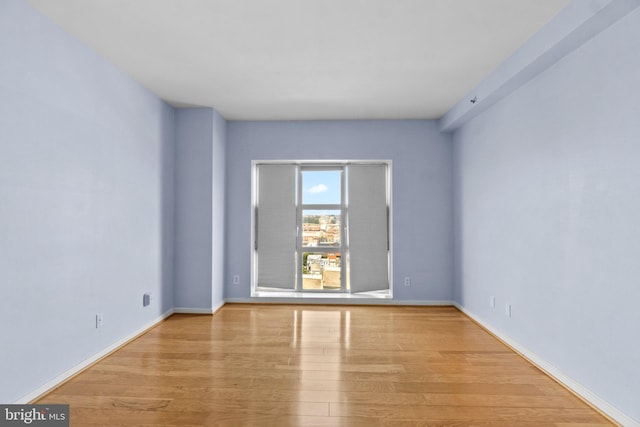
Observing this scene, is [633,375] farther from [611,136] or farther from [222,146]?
[222,146]

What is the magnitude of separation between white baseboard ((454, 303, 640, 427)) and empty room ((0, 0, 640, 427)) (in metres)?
0.01

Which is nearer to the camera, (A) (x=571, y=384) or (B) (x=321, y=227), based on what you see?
(A) (x=571, y=384)

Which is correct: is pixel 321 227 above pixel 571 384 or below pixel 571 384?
above

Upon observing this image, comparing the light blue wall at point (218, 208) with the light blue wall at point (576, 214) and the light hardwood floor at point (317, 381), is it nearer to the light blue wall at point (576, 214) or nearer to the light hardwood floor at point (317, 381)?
the light hardwood floor at point (317, 381)

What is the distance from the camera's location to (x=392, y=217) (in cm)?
→ 493

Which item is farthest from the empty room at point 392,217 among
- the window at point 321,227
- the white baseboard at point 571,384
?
the window at point 321,227

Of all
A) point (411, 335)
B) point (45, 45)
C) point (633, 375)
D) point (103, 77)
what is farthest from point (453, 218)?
point (45, 45)

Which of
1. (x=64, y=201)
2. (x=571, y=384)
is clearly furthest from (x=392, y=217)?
(x=64, y=201)

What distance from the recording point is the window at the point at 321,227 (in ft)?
16.8

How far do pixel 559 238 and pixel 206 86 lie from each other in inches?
143

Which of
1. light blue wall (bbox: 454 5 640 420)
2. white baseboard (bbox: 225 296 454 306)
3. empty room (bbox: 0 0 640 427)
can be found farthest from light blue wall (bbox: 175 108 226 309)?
light blue wall (bbox: 454 5 640 420)

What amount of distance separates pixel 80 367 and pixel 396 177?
4.13 meters

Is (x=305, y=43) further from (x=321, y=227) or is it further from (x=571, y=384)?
(x=571, y=384)

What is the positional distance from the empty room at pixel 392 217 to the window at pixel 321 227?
0.36 meters
